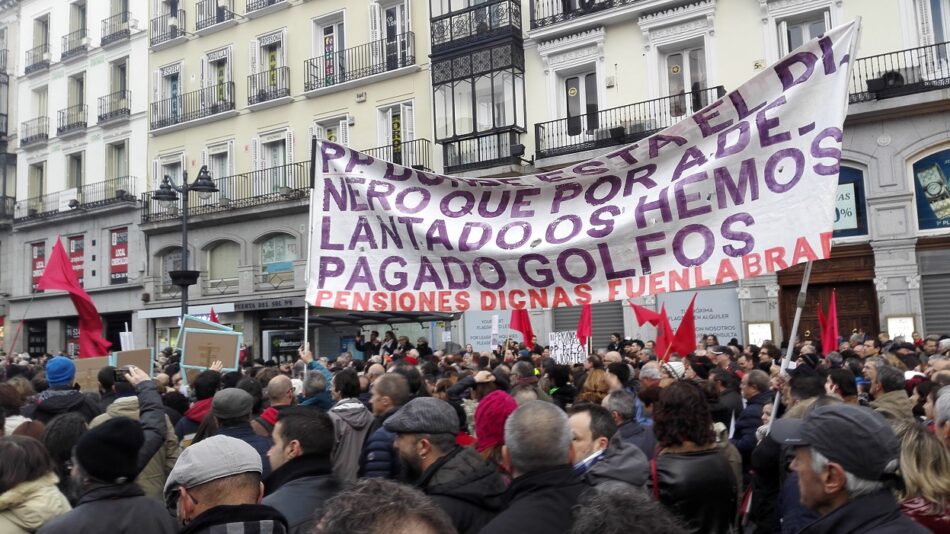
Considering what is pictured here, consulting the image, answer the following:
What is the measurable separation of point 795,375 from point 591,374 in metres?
2.32

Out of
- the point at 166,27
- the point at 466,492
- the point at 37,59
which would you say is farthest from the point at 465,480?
the point at 37,59

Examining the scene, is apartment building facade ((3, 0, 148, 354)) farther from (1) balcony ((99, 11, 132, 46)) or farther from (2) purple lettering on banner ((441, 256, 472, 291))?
(2) purple lettering on banner ((441, 256, 472, 291))

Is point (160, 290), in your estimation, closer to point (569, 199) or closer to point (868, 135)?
point (868, 135)

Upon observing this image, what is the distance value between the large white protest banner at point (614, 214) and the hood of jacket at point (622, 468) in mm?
1992

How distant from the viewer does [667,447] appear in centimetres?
404

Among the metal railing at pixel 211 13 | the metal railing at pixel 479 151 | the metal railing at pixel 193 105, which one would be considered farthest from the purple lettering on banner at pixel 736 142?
the metal railing at pixel 211 13

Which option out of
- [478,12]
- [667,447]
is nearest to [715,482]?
[667,447]

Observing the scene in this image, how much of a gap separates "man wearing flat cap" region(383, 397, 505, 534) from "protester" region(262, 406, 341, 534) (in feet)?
1.16

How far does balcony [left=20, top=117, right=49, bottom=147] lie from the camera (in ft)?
107

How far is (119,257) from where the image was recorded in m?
29.5

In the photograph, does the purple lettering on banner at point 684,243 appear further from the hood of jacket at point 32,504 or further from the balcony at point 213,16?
the balcony at point 213,16

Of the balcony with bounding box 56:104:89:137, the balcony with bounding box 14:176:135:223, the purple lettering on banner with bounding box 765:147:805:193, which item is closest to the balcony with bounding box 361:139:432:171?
the balcony with bounding box 14:176:135:223

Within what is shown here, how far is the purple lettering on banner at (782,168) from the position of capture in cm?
538

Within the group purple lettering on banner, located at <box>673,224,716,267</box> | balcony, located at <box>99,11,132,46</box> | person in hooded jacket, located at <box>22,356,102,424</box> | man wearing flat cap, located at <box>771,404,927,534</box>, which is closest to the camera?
man wearing flat cap, located at <box>771,404,927,534</box>
